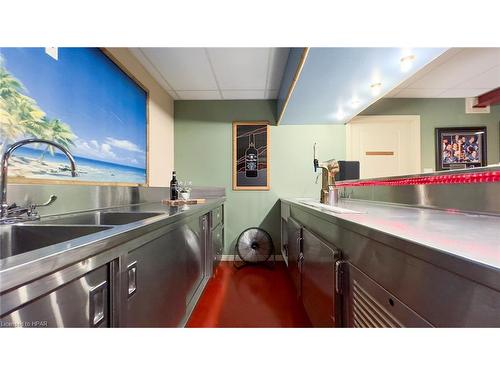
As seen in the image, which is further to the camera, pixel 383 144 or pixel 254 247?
pixel 383 144

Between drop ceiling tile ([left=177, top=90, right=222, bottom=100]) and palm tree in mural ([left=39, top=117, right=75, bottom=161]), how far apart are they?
1991mm

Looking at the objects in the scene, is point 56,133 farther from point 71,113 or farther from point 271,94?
point 271,94

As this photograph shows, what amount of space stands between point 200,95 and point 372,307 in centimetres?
326

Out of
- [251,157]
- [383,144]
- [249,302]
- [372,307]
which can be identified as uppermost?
[383,144]

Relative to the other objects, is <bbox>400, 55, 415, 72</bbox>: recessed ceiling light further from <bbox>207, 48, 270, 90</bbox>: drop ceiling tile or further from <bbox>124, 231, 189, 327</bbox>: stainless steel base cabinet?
<bbox>124, 231, 189, 327</bbox>: stainless steel base cabinet

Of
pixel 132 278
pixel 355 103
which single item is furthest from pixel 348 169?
pixel 132 278

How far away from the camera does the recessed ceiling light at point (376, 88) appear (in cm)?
205

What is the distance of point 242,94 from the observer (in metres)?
3.14

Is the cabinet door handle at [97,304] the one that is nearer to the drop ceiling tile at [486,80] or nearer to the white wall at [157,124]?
the white wall at [157,124]

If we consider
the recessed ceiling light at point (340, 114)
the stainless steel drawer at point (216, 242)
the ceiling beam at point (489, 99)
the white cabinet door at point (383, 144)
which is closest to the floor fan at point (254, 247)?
the stainless steel drawer at point (216, 242)

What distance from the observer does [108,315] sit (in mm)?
649

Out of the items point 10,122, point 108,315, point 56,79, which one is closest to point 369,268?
point 108,315

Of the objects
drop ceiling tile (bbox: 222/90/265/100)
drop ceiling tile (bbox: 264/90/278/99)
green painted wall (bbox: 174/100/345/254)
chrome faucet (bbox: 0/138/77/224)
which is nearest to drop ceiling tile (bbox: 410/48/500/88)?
green painted wall (bbox: 174/100/345/254)

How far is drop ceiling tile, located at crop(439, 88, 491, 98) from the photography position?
8.76 ft
